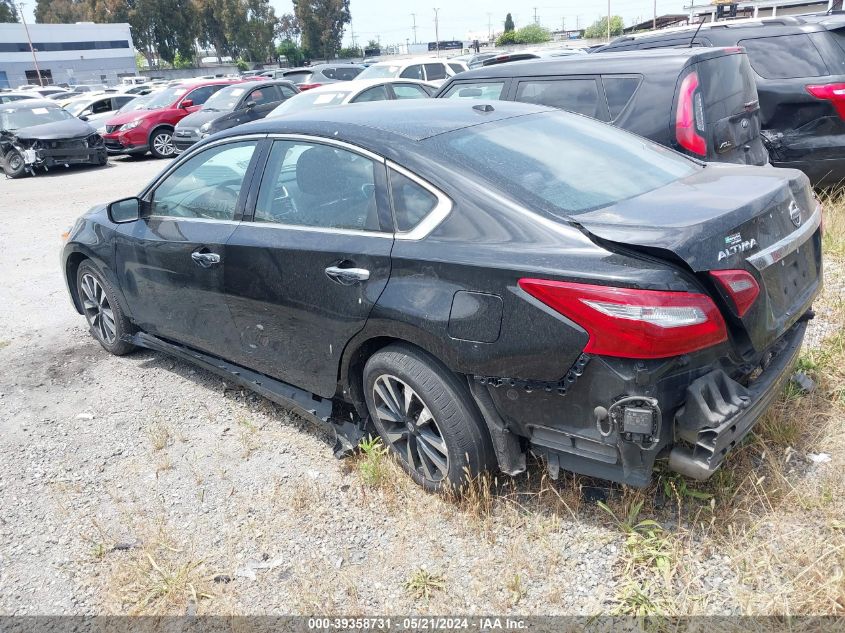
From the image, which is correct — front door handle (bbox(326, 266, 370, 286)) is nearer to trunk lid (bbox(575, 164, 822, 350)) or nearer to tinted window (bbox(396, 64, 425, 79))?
trunk lid (bbox(575, 164, 822, 350))

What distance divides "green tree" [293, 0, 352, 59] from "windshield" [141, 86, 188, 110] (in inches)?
2940

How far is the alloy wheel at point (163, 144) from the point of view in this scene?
1741 cm

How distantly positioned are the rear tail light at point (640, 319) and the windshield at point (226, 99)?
14.2 metres

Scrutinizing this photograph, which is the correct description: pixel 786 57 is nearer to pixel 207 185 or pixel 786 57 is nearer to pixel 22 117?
pixel 207 185

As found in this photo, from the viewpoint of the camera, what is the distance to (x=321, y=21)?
289 ft

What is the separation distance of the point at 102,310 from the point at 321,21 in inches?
3592

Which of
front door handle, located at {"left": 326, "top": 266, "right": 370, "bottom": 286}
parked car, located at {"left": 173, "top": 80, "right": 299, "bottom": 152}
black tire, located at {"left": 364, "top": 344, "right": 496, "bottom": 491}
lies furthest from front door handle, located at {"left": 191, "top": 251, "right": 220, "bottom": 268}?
parked car, located at {"left": 173, "top": 80, "right": 299, "bottom": 152}

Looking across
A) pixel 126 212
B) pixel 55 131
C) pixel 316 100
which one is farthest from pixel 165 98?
pixel 126 212

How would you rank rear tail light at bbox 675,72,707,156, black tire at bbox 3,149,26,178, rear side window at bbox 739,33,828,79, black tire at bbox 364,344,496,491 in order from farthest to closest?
black tire at bbox 3,149,26,178
rear side window at bbox 739,33,828,79
rear tail light at bbox 675,72,707,156
black tire at bbox 364,344,496,491

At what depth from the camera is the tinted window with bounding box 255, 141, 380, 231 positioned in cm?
327

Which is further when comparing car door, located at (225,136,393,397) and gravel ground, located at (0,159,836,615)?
car door, located at (225,136,393,397)

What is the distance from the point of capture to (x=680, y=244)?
244 centimetres

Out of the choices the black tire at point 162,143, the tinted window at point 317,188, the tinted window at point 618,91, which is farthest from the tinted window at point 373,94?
the black tire at point 162,143

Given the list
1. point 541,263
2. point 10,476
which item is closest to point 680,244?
point 541,263
